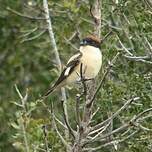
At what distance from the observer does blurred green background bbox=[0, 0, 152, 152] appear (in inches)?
184

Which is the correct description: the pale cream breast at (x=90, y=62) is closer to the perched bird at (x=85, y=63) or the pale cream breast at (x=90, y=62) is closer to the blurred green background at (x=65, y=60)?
the perched bird at (x=85, y=63)

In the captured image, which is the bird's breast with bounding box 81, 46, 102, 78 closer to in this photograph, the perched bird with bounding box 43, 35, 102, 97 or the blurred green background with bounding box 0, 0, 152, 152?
the perched bird with bounding box 43, 35, 102, 97

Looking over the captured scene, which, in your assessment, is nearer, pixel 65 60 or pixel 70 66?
pixel 70 66

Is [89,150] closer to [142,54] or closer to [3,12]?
[142,54]

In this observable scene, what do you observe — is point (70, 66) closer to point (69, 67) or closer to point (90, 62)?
point (69, 67)

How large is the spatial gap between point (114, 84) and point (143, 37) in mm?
446

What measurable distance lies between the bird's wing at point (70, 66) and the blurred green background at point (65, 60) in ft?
0.24

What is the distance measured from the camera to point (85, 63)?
5195 mm

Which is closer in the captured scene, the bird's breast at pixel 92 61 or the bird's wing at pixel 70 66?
the bird's breast at pixel 92 61

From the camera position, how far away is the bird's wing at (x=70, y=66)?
5.29 m

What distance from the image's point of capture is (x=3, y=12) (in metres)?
8.45

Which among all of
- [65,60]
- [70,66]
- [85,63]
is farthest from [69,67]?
[65,60]

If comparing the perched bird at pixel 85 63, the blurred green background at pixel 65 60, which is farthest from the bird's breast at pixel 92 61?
the blurred green background at pixel 65 60

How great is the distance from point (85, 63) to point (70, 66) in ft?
0.67
